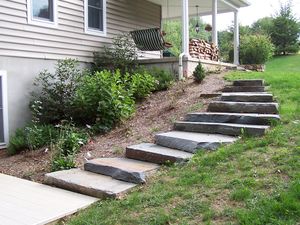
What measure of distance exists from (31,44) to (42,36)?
14.6 inches

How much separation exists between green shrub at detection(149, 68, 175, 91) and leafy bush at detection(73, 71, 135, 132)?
1.47 meters

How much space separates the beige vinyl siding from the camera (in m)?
7.40

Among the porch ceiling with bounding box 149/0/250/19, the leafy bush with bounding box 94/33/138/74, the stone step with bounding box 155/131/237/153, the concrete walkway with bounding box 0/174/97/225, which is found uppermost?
the porch ceiling with bounding box 149/0/250/19

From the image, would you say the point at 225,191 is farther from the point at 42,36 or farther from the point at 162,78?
the point at 42,36

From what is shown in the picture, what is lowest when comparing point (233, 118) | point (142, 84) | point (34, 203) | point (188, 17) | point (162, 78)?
point (34, 203)

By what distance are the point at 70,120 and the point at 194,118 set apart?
2573 mm

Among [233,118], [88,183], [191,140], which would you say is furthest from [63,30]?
[88,183]

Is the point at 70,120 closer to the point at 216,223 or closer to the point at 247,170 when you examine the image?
the point at 247,170

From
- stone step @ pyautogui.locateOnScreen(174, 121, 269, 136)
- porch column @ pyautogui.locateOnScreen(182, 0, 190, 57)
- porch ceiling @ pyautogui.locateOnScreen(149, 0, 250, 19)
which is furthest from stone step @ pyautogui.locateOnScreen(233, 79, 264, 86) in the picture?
porch ceiling @ pyautogui.locateOnScreen(149, 0, 250, 19)

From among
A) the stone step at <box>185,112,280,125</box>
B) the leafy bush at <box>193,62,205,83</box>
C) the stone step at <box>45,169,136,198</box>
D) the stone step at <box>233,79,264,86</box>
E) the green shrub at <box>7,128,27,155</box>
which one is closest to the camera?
the stone step at <box>45,169,136,198</box>

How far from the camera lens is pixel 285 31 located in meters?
24.5

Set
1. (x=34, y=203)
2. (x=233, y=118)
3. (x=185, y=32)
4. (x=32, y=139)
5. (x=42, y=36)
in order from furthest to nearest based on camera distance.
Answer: (x=185, y=32), (x=42, y=36), (x=32, y=139), (x=233, y=118), (x=34, y=203)

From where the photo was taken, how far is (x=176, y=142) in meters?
5.32

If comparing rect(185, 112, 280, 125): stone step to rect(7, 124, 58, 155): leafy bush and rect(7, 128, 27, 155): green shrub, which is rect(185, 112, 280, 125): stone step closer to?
rect(7, 124, 58, 155): leafy bush
